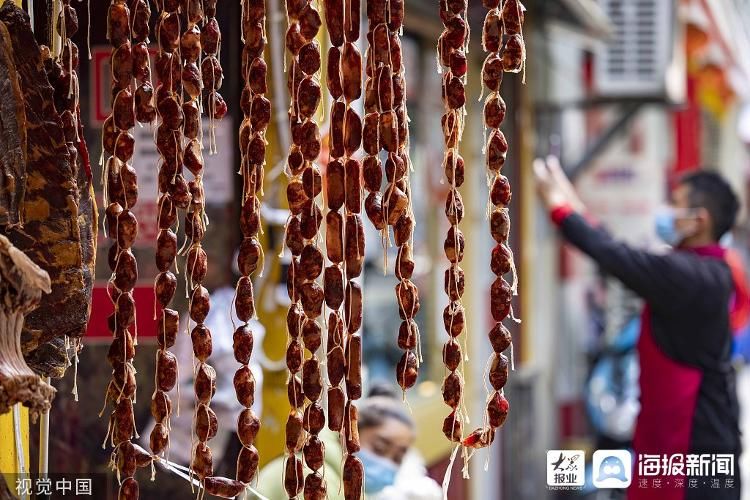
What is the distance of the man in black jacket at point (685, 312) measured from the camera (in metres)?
2.66

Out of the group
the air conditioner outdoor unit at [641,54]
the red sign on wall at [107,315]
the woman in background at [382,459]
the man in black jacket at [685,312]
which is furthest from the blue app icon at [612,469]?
the air conditioner outdoor unit at [641,54]

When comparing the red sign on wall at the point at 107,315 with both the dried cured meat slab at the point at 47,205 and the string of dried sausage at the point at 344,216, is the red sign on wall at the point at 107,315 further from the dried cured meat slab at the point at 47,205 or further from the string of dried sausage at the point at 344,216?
the string of dried sausage at the point at 344,216

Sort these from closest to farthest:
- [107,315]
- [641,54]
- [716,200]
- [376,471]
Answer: [107,315], [376,471], [716,200], [641,54]

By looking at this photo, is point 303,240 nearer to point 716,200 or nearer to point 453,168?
point 453,168

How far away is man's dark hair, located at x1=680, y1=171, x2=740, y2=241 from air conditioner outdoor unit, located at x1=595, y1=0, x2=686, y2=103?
1.68 meters

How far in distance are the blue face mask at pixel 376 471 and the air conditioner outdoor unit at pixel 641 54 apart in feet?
9.38

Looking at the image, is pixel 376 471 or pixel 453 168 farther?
pixel 376 471

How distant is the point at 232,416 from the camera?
7.14 ft

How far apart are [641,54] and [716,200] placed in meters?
1.86

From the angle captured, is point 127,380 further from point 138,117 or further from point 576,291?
point 576,291

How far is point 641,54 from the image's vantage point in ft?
15.1

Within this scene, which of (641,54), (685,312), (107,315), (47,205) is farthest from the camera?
(641,54)

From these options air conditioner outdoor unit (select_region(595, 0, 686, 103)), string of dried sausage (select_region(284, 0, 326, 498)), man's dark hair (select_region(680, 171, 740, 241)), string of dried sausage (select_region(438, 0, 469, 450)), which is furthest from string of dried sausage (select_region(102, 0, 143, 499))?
air conditioner outdoor unit (select_region(595, 0, 686, 103))

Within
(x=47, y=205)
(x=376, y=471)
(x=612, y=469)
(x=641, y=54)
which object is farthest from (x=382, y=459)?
(x=641, y=54)
